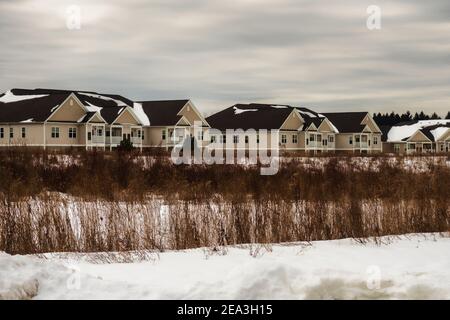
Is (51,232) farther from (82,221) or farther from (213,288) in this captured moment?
(213,288)

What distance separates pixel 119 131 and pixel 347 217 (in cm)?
4641

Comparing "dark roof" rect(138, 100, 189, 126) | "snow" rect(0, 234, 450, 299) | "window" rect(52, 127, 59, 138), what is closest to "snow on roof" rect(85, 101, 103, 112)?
"window" rect(52, 127, 59, 138)

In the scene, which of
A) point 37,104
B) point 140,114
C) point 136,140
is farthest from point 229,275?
point 140,114

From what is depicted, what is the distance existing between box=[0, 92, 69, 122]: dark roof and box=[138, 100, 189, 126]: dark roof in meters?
10.4

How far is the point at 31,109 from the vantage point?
5134 centimetres

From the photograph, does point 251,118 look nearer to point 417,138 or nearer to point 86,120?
point 86,120

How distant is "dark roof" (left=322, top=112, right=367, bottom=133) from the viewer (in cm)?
7175

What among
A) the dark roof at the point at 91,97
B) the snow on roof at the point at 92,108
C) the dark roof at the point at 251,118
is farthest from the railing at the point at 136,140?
the dark roof at the point at 251,118

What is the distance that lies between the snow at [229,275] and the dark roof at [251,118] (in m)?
54.1

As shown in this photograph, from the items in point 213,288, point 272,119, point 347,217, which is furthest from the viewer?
point 272,119

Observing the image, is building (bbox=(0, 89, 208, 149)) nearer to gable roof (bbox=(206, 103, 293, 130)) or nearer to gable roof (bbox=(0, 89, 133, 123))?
gable roof (bbox=(0, 89, 133, 123))

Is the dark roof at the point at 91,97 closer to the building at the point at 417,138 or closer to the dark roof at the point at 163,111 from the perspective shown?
the dark roof at the point at 163,111
